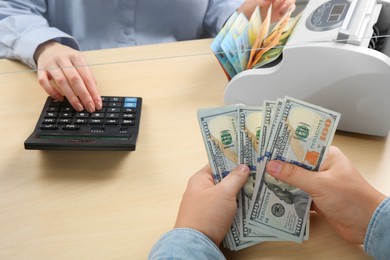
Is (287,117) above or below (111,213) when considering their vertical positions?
above

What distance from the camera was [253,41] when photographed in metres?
0.89

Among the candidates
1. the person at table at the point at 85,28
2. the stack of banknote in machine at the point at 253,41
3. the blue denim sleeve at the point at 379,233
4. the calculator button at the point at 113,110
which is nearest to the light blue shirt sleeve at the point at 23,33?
the person at table at the point at 85,28

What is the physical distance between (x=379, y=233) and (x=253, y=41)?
→ 44 centimetres

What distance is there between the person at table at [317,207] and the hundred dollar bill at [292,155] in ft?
0.06

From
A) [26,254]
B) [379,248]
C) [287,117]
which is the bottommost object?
[26,254]

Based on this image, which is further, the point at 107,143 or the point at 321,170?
the point at 107,143

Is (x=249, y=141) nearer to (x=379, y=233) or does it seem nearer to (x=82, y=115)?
(x=379, y=233)

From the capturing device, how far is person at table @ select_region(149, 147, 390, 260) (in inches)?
24.4

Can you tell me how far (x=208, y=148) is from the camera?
70cm

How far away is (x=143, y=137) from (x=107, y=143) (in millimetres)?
80

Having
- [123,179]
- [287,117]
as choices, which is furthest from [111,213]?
[287,117]

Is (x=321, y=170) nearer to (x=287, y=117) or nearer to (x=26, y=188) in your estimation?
(x=287, y=117)

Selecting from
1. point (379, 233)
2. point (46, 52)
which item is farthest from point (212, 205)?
point (46, 52)

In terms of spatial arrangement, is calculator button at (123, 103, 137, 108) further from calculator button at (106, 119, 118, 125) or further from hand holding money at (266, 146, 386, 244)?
hand holding money at (266, 146, 386, 244)
